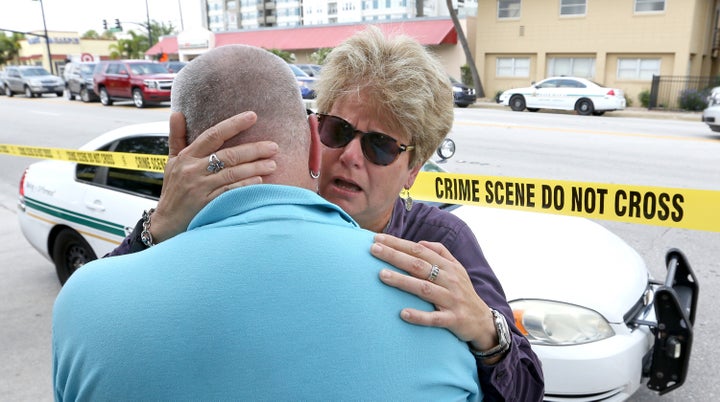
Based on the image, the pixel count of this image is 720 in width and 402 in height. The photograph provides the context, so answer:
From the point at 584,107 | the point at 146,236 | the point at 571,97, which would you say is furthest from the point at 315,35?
the point at 146,236

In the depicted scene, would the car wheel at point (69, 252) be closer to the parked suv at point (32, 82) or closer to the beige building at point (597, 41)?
the beige building at point (597, 41)

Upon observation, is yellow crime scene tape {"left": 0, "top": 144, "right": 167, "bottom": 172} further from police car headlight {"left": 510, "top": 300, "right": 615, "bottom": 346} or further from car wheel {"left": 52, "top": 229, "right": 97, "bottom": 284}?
police car headlight {"left": 510, "top": 300, "right": 615, "bottom": 346}

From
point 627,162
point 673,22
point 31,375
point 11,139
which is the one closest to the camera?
point 31,375

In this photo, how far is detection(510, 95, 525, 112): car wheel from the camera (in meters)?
24.2

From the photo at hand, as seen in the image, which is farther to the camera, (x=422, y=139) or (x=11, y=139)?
(x=11, y=139)

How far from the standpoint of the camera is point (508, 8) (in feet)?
103

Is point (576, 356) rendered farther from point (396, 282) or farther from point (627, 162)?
point (627, 162)

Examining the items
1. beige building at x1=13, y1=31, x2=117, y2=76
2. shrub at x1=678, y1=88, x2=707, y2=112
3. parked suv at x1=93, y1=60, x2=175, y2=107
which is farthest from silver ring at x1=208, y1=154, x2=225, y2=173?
beige building at x1=13, y1=31, x2=117, y2=76

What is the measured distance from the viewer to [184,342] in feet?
3.01

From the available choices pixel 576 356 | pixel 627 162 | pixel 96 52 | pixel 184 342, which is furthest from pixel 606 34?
pixel 96 52

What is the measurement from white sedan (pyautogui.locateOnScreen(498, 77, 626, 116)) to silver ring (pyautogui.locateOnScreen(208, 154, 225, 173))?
23.1 meters

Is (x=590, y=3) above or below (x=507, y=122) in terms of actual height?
above

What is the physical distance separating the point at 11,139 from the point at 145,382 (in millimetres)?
16820

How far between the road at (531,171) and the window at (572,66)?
928cm
